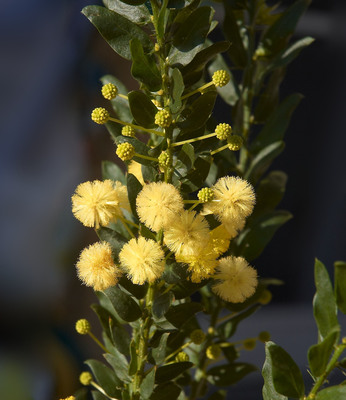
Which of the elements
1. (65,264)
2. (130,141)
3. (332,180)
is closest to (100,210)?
(130,141)

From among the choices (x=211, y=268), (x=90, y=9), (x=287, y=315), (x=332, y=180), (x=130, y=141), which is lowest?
(x=287, y=315)

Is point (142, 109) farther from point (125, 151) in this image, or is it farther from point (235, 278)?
point (235, 278)

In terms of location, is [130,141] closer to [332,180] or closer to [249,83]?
[249,83]

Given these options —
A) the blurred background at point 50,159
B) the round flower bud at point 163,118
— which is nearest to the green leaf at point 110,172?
the round flower bud at point 163,118

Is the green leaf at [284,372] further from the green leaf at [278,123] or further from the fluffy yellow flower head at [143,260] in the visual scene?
the green leaf at [278,123]

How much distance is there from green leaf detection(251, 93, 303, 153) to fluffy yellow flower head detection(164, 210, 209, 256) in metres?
0.25

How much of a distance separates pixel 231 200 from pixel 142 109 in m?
0.11

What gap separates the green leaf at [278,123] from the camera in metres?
0.60

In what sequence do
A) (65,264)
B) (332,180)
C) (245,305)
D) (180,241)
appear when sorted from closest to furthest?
1. (180,241)
2. (245,305)
3. (65,264)
4. (332,180)

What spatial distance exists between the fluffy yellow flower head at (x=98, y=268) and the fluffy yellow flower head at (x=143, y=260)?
2 cm

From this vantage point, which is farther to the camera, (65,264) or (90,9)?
(65,264)

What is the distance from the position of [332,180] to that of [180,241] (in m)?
1.51

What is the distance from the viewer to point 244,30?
623 mm

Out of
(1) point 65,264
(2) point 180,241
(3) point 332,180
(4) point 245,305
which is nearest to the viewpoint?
(2) point 180,241
